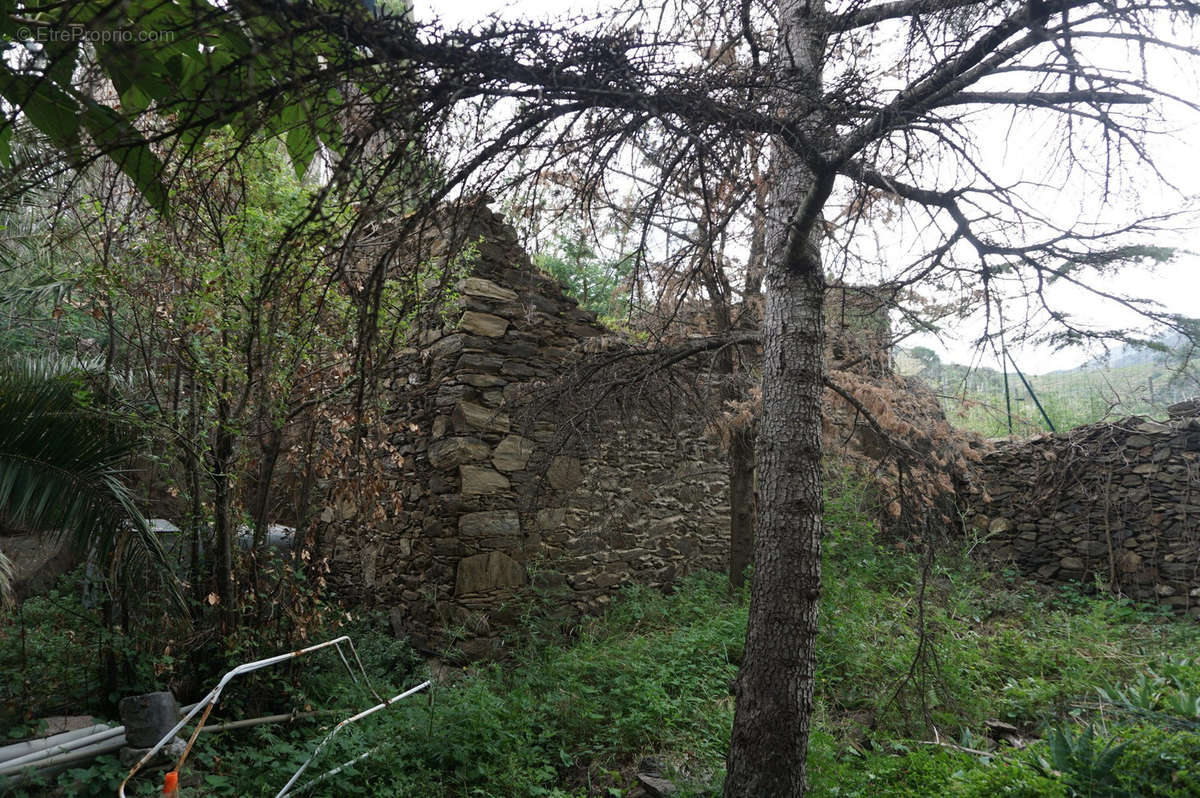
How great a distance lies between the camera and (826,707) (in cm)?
508

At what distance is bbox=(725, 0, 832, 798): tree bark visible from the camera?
3.17 meters

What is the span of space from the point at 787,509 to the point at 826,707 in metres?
2.62

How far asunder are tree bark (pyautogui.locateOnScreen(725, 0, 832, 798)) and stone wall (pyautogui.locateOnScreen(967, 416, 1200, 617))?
185 inches

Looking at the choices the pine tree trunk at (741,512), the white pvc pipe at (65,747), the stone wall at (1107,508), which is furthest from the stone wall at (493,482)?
the stone wall at (1107,508)

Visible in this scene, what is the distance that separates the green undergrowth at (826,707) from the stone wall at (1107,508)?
546mm

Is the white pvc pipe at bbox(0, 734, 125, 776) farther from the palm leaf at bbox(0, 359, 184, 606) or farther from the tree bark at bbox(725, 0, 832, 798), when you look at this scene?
the tree bark at bbox(725, 0, 832, 798)

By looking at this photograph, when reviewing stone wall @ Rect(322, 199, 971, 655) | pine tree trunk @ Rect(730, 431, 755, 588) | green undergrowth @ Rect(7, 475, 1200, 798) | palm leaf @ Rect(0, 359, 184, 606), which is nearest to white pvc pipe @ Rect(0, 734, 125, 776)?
green undergrowth @ Rect(7, 475, 1200, 798)

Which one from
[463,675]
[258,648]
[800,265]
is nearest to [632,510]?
[463,675]

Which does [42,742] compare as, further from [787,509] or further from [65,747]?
[787,509]

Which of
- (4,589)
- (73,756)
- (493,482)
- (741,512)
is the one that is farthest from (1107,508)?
(4,589)

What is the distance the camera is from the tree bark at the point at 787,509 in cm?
317

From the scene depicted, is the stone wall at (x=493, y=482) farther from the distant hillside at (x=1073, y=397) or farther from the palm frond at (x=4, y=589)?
the distant hillside at (x=1073, y=397)

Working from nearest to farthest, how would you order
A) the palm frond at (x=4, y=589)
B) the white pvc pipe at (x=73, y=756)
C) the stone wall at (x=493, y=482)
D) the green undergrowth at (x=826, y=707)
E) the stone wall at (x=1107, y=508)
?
1. the white pvc pipe at (x=73, y=756)
2. the green undergrowth at (x=826, y=707)
3. the palm frond at (x=4, y=589)
4. the stone wall at (x=493, y=482)
5. the stone wall at (x=1107, y=508)

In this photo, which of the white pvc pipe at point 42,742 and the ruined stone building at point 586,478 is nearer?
the white pvc pipe at point 42,742
